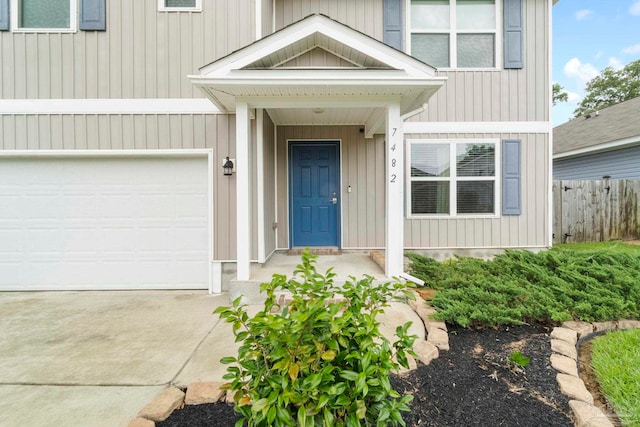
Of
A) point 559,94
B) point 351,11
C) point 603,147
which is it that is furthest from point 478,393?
point 559,94

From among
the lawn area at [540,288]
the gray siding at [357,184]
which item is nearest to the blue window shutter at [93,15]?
the gray siding at [357,184]

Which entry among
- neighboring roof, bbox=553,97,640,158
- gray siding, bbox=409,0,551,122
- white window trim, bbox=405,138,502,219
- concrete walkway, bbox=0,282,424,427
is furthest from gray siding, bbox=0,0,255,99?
neighboring roof, bbox=553,97,640,158

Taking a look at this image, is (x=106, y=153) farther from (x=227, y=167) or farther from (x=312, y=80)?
(x=312, y=80)

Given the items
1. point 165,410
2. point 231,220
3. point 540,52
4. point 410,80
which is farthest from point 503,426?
point 540,52

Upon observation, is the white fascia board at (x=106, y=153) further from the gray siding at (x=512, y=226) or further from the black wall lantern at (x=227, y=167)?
the gray siding at (x=512, y=226)

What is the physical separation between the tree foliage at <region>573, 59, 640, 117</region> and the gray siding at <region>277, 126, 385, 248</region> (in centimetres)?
2593

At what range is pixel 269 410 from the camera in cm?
119

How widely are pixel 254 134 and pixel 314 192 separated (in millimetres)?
1766

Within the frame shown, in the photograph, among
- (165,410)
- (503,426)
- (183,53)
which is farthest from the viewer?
(183,53)

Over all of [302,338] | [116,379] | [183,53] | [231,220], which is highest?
[183,53]

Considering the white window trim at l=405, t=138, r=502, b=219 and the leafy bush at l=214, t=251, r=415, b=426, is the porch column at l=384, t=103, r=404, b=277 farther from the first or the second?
the leafy bush at l=214, t=251, r=415, b=426

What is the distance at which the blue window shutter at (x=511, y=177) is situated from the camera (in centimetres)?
536

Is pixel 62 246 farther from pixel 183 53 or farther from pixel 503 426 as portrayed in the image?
pixel 503 426

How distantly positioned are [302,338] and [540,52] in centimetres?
662
